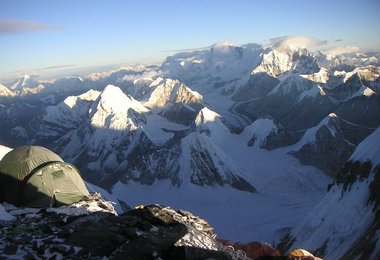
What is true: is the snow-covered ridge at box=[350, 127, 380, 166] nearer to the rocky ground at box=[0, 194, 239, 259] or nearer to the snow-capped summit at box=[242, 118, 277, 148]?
the rocky ground at box=[0, 194, 239, 259]

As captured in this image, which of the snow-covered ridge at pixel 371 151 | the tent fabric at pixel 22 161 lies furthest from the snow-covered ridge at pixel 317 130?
the tent fabric at pixel 22 161

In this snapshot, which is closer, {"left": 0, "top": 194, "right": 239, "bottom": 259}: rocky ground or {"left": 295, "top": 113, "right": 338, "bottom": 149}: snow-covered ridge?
{"left": 0, "top": 194, "right": 239, "bottom": 259}: rocky ground

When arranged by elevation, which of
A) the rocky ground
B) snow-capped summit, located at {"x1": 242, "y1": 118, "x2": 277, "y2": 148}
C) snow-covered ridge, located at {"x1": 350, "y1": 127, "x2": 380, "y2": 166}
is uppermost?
the rocky ground

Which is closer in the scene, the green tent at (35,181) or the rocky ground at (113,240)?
the rocky ground at (113,240)

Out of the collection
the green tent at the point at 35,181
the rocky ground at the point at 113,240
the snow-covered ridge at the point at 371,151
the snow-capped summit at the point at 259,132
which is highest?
the rocky ground at the point at 113,240

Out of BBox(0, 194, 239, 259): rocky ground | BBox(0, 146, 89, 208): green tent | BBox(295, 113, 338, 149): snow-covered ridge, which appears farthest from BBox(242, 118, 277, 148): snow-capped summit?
BBox(0, 194, 239, 259): rocky ground

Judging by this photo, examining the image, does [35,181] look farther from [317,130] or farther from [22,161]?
[317,130]

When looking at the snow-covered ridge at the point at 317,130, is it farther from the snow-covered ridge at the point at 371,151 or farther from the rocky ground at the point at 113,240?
the rocky ground at the point at 113,240

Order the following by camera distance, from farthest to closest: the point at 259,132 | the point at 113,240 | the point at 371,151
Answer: the point at 259,132, the point at 371,151, the point at 113,240

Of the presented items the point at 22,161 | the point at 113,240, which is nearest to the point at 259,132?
the point at 22,161
